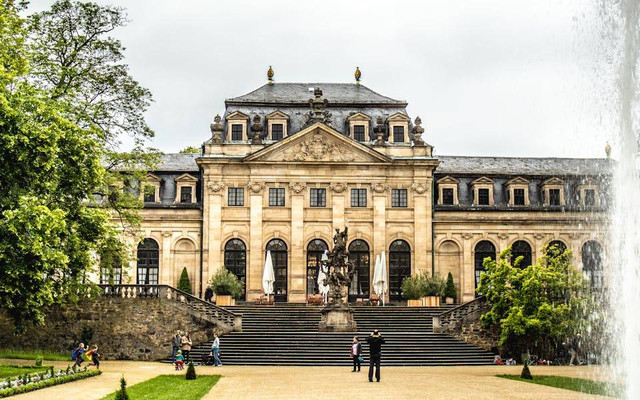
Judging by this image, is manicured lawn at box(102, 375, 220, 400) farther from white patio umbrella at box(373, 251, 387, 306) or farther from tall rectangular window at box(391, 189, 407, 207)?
tall rectangular window at box(391, 189, 407, 207)

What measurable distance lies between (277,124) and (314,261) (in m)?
9.71

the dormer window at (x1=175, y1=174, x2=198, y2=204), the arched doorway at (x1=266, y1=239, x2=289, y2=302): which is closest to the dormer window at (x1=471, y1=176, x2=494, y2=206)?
the arched doorway at (x1=266, y1=239, x2=289, y2=302)

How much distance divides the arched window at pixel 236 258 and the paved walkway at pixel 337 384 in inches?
853

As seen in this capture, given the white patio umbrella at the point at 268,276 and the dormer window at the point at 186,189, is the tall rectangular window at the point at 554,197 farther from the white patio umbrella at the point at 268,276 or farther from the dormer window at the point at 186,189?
the dormer window at the point at 186,189

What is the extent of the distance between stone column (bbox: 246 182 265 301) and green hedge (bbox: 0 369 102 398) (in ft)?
86.1

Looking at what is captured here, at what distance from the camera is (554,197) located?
65.1m

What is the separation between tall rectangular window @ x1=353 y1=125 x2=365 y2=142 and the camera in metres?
62.1

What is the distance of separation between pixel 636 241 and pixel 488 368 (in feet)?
70.8

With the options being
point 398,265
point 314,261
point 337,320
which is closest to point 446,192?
point 398,265

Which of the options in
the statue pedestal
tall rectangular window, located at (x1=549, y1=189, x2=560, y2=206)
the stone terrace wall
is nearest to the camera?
the stone terrace wall

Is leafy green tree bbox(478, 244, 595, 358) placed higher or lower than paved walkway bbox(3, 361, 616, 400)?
higher

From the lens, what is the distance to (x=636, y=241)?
741 inches

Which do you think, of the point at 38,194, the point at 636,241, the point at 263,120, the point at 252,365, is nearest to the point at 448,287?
the point at 263,120

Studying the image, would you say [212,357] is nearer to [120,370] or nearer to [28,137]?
[120,370]
